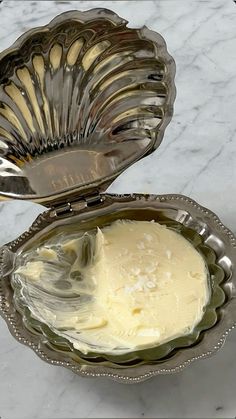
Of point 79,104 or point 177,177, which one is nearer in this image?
point 79,104

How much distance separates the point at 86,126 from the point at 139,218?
13cm

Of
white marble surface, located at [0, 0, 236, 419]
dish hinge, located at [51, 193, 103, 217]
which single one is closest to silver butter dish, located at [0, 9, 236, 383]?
dish hinge, located at [51, 193, 103, 217]

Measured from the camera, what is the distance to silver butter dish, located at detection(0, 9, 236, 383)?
98 centimetres

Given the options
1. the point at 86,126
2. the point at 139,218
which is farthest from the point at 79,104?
the point at 139,218

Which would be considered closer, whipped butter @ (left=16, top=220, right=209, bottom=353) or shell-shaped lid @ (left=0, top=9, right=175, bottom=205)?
whipped butter @ (left=16, top=220, right=209, bottom=353)

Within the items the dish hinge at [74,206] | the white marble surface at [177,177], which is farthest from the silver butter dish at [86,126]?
the white marble surface at [177,177]

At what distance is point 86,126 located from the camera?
103 centimetres

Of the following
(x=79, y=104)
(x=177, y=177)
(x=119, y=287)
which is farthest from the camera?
(x=177, y=177)

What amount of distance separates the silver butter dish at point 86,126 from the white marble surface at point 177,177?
0.11 metres

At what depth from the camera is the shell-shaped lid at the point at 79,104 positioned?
98cm

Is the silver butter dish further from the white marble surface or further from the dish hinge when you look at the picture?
the white marble surface

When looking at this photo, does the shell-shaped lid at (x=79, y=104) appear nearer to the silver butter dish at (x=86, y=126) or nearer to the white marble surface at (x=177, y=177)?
the silver butter dish at (x=86, y=126)

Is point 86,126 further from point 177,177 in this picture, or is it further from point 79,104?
point 177,177

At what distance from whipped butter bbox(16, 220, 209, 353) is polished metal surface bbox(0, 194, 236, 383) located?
0.02 meters
